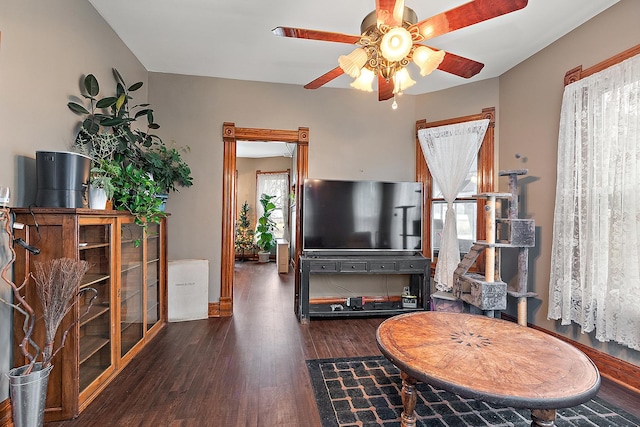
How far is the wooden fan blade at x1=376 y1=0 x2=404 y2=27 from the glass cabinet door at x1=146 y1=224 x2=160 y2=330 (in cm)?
264

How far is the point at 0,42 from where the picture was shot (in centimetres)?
167

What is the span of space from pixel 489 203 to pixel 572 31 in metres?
1.67

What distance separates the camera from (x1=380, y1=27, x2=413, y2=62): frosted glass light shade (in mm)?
1646

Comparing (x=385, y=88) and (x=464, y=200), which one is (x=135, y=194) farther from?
(x=464, y=200)

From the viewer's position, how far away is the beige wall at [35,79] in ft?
5.64

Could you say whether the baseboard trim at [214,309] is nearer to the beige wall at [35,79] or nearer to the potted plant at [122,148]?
the potted plant at [122,148]

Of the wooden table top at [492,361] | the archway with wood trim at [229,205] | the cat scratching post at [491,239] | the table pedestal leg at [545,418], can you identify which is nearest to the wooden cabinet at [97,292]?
the archway with wood trim at [229,205]

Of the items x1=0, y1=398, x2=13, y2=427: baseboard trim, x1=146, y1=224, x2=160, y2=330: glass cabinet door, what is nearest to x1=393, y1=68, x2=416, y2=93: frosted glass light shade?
x1=146, y1=224, x2=160, y2=330: glass cabinet door

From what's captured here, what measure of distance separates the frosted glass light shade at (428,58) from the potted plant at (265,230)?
253 inches

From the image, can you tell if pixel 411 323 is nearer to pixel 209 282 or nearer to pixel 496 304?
pixel 496 304

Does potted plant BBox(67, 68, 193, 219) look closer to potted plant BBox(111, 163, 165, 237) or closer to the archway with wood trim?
potted plant BBox(111, 163, 165, 237)

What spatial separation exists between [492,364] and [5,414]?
2.59 meters

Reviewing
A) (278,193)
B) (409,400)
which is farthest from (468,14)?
(278,193)

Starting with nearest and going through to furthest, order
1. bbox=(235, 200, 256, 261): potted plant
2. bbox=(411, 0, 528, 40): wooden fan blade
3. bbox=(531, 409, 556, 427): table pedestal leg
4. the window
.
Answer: bbox=(531, 409, 556, 427): table pedestal leg
bbox=(411, 0, 528, 40): wooden fan blade
the window
bbox=(235, 200, 256, 261): potted plant
